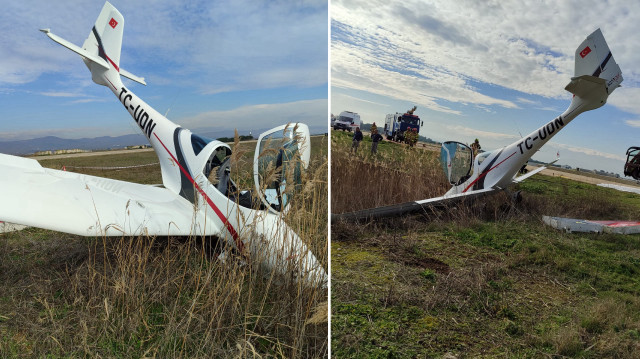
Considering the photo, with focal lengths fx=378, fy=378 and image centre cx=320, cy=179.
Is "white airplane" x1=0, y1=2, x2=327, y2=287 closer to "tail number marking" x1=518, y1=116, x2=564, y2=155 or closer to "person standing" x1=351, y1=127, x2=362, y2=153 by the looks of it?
"person standing" x1=351, y1=127, x2=362, y2=153

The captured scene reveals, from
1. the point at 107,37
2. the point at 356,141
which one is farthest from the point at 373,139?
the point at 107,37

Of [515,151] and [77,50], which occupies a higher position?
[77,50]

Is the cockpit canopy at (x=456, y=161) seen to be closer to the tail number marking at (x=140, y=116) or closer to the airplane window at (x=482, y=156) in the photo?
the airplane window at (x=482, y=156)

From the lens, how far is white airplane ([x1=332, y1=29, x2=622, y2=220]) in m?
2.88

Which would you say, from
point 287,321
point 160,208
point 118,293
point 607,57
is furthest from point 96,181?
point 607,57

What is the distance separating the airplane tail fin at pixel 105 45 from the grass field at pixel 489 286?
620 centimetres

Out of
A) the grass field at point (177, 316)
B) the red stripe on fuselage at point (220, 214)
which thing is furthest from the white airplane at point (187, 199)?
the grass field at point (177, 316)

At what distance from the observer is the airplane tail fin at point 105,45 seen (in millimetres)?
7363

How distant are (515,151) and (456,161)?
0.66m

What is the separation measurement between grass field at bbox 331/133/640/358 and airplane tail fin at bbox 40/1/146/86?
20.4ft

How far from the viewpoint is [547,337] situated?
160 centimetres

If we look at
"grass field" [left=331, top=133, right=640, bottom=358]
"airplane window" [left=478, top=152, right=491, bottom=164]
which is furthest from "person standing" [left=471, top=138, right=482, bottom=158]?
"grass field" [left=331, top=133, right=640, bottom=358]

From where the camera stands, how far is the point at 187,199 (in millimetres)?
4449

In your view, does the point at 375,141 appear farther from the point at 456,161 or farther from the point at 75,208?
the point at 75,208
